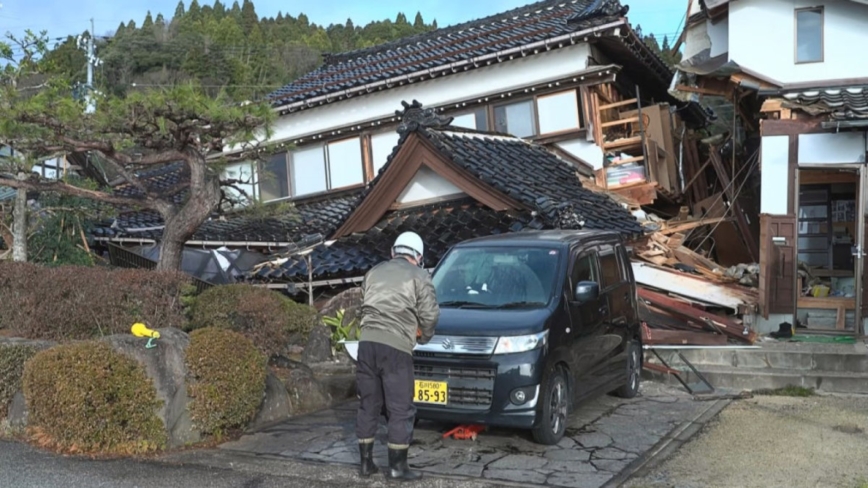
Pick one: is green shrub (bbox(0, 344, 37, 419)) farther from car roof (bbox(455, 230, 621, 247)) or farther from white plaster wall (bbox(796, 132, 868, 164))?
white plaster wall (bbox(796, 132, 868, 164))

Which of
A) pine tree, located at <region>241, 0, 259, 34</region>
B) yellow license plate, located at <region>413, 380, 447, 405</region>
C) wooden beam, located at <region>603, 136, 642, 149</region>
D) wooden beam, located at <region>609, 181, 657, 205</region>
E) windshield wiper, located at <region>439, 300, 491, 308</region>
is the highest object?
pine tree, located at <region>241, 0, 259, 34</region>

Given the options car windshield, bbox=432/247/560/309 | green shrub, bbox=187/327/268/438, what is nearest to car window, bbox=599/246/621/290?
car windshield, bbox=432/247/560/309

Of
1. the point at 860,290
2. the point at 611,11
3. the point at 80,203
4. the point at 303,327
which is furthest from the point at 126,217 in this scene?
the point at 860,290

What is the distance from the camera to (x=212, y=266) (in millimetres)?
14547

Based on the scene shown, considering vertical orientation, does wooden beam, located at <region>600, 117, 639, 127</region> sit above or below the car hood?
above

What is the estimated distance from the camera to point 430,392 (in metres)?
6.74

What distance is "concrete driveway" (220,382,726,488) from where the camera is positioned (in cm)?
611

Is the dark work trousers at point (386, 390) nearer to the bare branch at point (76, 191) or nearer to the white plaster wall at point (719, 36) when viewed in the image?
the bare branch at point (76, 191)

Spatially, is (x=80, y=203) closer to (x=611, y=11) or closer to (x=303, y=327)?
(x=303, y=327)

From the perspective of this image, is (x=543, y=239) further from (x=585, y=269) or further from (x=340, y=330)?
(x=340, y=330)

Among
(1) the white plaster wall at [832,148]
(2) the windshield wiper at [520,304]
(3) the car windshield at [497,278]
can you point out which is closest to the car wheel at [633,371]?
(3) the car windshield at [497,278]

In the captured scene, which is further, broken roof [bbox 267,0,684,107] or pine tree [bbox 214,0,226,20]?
pine tree [bbox 214,0,226,20]

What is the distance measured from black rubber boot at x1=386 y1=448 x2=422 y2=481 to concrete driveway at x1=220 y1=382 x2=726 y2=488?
1.08 ft

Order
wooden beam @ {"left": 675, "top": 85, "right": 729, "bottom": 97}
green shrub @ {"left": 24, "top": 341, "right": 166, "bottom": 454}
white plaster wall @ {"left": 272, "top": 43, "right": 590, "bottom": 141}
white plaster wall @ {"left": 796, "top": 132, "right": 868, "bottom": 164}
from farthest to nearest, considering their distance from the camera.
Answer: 1. white plaster wall @ {"left": 272, "top": 43, "right": 590, "bottom": 141}
2. wooden beam @ {"left": 675, "top": 85, "right": 729, "bottom": 97}
3. white plaster wall @ {"left": 796, "top": 132, "right": 868, "bottom": 164}
4. green shrub @ {"left": 24, "top": 341, "right": 166, "bottom": 454}
